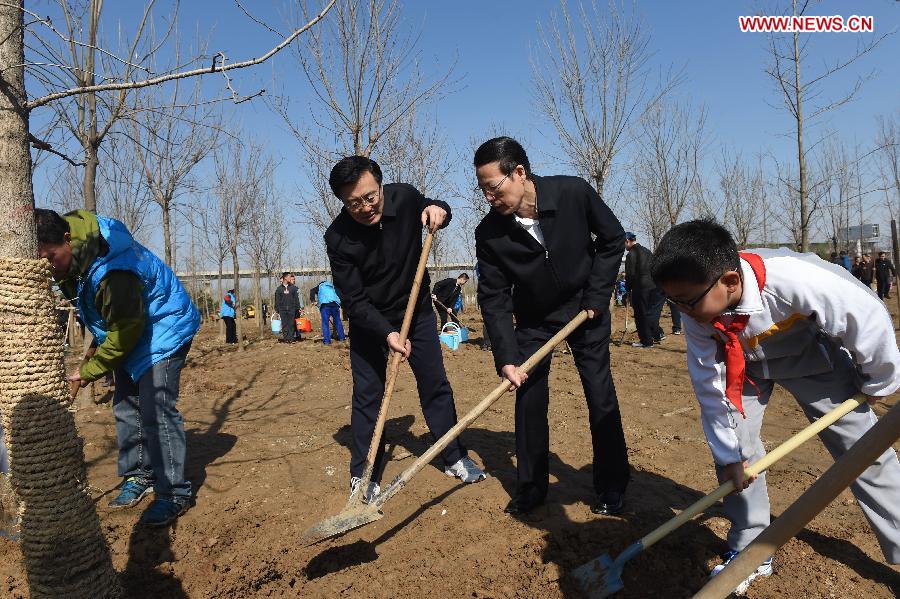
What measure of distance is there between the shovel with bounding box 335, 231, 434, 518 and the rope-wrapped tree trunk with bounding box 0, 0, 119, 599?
1082mm

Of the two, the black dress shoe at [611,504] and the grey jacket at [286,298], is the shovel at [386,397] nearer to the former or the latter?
the black dress shoe at [611,504]

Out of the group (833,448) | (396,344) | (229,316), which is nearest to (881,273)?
(229,316)

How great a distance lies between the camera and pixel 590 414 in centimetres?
312

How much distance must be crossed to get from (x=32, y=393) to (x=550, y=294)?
2306 millimetres

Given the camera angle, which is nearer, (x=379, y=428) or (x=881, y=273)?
(x=379, y=428)

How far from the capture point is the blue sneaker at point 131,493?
350 cm


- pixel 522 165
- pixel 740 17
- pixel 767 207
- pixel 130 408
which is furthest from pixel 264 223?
pixel 767 207

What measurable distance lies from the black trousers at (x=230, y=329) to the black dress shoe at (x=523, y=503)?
39.4 feet

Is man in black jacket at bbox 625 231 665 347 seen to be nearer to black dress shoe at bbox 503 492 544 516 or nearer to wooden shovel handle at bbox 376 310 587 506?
wooden shovel handle at bbox 376 310 587 506

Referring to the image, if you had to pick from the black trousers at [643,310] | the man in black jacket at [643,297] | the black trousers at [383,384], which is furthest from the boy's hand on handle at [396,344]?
the black trousers at [643,310]

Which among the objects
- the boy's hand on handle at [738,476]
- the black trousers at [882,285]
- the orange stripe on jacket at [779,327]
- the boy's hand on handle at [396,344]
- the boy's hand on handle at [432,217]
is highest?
the boy's hand on handle at [432,217]

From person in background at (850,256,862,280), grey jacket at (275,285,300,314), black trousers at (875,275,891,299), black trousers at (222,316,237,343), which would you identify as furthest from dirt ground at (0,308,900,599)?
person in background at (850,256,862,280)

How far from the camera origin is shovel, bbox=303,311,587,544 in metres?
2.70

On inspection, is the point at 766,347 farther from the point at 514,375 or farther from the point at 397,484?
the point at 397,484
